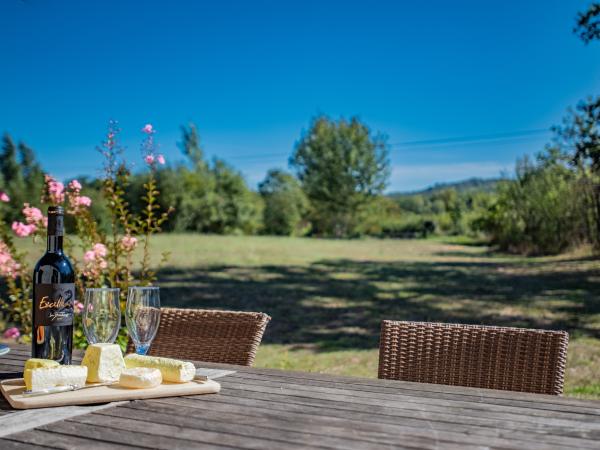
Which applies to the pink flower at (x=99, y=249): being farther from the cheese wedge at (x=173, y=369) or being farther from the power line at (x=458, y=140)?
the power line at (x=458, y=140)

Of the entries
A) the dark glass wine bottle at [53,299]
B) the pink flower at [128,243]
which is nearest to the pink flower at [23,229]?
the pink flower at [128,243]

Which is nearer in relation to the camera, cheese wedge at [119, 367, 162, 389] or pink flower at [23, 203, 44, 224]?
cheese wedge at [119, 367, 162, 389]

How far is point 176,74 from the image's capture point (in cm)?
2766

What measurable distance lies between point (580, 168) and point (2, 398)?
14.1 m

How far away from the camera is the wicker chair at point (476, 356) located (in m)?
1.60

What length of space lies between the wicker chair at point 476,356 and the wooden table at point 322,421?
14.9 inches

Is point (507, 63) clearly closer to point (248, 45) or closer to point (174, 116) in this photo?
point (248, 45)

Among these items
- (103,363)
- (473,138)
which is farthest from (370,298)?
(473,138)

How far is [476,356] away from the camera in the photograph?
166 centimetres

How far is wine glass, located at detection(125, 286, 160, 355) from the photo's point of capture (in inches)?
52.7

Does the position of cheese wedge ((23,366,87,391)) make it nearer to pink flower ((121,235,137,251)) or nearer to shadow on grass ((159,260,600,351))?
pink flower ((121,235,137,251))

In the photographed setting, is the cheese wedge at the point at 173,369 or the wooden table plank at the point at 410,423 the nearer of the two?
the wooden table plank at the point at 410,423

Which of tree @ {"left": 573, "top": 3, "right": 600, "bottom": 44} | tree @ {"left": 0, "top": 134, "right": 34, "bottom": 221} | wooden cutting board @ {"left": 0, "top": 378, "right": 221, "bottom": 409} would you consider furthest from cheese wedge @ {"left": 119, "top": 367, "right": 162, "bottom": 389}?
tree @ {"left": 0, "top": 134, "right": 34, "bottom": 221}

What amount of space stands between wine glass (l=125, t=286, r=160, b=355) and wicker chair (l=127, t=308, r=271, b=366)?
532 mm
